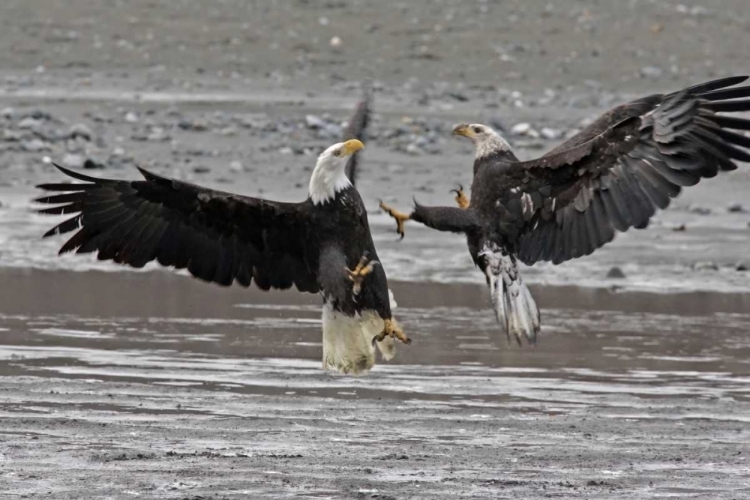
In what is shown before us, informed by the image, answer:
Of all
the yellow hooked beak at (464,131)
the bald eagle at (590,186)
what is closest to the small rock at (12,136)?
the yellow hooked beak at (464,131)

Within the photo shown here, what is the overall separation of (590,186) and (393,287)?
10.2 ft

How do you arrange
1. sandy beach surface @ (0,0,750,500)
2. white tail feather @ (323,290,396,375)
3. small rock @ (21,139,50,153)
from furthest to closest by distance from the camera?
small rock @ (21,139,50,153), white tail feather @ (323,290,396,375), sandy beach surface @ (0,0,750,500)

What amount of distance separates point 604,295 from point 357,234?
3.54 meters

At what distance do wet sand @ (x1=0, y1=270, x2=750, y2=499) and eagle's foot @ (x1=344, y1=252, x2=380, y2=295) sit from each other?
493 millimetres

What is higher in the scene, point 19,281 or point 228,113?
point 228,113

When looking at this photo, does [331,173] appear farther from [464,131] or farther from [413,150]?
[413,150]

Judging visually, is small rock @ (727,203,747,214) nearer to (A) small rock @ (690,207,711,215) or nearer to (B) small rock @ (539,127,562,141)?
(A) small rock @ (690,207,711,215)

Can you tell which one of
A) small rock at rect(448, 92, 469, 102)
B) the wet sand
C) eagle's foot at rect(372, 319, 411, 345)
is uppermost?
small rock at rect(448, 92, 469, 102)

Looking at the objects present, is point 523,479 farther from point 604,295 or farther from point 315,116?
point 315,116

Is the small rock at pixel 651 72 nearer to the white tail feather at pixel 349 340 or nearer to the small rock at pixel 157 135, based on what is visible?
the small rock at pixel 157 135

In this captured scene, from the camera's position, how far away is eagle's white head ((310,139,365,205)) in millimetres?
7383

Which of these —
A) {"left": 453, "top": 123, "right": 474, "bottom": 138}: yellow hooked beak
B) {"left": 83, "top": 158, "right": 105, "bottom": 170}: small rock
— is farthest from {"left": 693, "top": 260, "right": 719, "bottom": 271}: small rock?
{"left": 83, "top": 158, "right": 105, "bottom": 170}: small rock

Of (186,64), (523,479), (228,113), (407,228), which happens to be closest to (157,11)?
(186,64)

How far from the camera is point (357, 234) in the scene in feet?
24.7
